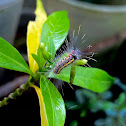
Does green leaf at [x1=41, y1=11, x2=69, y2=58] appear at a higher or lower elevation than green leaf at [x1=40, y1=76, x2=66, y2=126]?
higher

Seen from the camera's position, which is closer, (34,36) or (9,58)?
(9,58)

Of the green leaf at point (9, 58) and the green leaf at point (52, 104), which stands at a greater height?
the green leaf at point (9, 58)

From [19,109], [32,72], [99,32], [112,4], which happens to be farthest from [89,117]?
[112,4]

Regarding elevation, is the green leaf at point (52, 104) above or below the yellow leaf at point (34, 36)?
below

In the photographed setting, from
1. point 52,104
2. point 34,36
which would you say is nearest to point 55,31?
point 34,36

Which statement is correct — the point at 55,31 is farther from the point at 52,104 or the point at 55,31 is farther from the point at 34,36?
the point at 52,104
